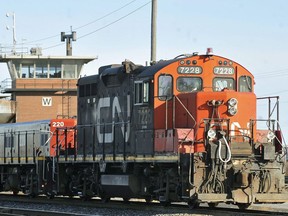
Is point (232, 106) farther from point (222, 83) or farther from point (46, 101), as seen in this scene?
point (46, 101)

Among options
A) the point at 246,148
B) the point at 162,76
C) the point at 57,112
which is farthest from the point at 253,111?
the point at 57,112

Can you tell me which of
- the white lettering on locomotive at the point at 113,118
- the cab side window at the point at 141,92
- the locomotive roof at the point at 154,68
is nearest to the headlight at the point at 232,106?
the locomotive roof at the point at 154,68

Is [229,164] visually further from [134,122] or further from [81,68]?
[81,68]

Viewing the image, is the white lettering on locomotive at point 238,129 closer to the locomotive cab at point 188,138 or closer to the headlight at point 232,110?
the locomotive cab at point 188,138

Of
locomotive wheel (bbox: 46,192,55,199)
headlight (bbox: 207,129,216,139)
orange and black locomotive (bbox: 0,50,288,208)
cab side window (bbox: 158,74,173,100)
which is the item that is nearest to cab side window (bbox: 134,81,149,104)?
orange and black locomotive (bbox: 0,50,288,208)

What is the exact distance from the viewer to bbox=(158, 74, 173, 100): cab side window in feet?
55.1

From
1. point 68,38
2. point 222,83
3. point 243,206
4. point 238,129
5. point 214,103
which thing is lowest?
point 243,206

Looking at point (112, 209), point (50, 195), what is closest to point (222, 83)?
point (112, 209)

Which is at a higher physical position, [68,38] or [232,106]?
[68,38]

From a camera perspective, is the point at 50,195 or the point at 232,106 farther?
the point at 50,195

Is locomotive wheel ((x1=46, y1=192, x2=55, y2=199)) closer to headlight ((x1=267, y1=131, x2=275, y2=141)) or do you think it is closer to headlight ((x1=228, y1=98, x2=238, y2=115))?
headlight ((x1=228, y1=98, x2=238, y2=115))

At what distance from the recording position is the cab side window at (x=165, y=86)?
16781 millimetres

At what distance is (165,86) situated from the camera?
16.8 m

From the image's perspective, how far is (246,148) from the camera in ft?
52.6
